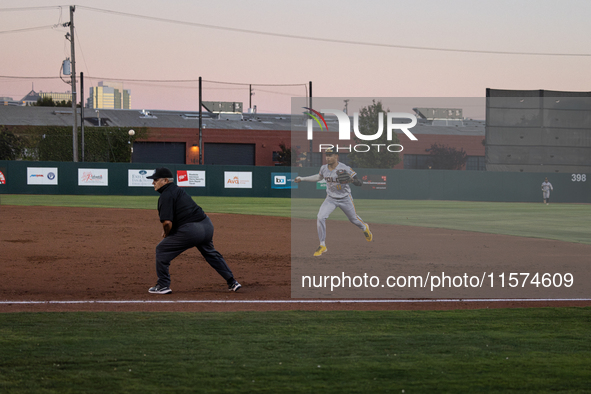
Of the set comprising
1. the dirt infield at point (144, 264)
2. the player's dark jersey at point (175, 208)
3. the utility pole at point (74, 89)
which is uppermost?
the utility pole at point (74, 89)

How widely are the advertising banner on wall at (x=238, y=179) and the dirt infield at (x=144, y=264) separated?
17.1 meters

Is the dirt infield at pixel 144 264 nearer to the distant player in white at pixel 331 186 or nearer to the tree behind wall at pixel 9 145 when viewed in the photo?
the distant player in white at pixel 331 186

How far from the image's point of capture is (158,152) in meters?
53.1

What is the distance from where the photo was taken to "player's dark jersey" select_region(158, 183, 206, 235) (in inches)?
280

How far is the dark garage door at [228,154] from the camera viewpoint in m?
53.8

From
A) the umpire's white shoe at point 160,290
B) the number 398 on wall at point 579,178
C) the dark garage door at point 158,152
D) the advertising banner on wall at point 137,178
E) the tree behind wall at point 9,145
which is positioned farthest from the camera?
the dark garage door at point 158,152

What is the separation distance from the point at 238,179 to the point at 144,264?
26.7m

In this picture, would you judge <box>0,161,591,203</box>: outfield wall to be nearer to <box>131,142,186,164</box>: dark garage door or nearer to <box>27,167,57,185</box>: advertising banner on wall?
<box>27,167,57,185</box>: advertising banner on wall

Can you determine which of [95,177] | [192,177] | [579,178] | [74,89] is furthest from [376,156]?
[74,89]

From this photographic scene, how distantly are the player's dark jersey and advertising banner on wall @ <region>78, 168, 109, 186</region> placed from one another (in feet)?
97.9

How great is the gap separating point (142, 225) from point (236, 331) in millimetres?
12829

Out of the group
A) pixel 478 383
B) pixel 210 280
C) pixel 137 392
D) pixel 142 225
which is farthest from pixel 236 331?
pixel 142 225

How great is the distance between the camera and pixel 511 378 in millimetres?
4141

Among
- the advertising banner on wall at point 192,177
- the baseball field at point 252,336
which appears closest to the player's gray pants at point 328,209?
the baseball field at point 252,336
